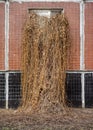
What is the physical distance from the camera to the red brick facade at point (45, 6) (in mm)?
12352

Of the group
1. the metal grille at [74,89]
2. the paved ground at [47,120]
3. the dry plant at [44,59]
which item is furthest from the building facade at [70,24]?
the paved ground at [47,120]

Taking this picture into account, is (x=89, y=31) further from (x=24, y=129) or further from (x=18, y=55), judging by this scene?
(x=24, y=129)

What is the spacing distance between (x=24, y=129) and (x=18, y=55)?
3271mm

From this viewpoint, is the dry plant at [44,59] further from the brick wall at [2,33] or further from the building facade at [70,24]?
the brick wall at [2,33]

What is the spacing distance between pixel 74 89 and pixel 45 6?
2378 mm

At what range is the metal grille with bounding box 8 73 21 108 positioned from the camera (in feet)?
40.2

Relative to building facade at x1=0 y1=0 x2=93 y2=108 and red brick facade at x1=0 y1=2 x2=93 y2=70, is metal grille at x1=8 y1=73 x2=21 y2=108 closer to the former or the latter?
building facade at x1=0 y1=0 x2=93 y2=108

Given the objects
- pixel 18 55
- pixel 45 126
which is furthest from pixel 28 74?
pixel 45 126

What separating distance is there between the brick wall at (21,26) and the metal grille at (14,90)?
277mm

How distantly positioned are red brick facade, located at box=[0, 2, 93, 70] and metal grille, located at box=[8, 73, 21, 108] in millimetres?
279

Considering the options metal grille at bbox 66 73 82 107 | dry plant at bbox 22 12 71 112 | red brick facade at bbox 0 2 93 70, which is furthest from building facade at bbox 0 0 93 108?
dry plant at bbox 22 12 71 112

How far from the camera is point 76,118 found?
1091 cm

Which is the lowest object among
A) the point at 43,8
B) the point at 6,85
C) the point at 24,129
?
the point at 24,129

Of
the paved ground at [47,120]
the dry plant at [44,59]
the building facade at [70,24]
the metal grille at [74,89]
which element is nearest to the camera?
the paved ground at [47,120]
